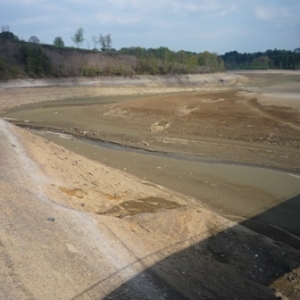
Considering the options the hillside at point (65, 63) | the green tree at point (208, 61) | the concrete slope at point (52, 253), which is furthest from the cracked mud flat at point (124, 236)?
the green tree at point (208, 61)

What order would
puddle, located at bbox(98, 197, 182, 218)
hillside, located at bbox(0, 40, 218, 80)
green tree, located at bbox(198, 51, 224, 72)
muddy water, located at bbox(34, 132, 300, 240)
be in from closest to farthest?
puddle, located at bbox(98, 197, 182, 218) < muddy water, located at bbox(34, 132, 300, 240) < hillside, located at bbox(0, 40, 218, 80) < green tree, located at bbox(198, 51, 224, 72)

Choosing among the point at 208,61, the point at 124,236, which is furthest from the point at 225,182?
→ the point at 208,61

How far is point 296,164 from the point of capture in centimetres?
1808

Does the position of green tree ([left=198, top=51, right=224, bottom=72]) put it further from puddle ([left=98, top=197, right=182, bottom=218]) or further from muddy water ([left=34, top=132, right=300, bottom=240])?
puddle ([left=98, top=197, right=182, bottom=218])

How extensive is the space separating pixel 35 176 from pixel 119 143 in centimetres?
1227

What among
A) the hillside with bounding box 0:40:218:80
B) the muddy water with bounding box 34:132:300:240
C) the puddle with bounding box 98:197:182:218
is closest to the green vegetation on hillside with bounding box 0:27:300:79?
the hillside with bounding box 0:40:218:80

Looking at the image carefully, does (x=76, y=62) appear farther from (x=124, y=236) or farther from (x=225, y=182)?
(x=124, y=236)

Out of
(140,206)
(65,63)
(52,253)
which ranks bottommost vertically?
(140,206)

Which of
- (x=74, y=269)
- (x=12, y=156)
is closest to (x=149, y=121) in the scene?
(x=12, y=156)

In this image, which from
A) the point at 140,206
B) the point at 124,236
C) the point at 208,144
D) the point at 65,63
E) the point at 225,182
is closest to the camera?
the point at 124,236

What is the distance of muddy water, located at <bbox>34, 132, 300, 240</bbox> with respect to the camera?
12023mm

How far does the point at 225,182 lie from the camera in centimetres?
1531

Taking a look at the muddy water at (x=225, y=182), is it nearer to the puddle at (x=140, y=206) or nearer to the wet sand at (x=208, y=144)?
the wet sand at (x=208, y=144)

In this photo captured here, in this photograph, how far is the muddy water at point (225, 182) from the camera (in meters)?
12.0
